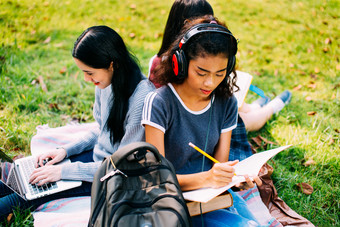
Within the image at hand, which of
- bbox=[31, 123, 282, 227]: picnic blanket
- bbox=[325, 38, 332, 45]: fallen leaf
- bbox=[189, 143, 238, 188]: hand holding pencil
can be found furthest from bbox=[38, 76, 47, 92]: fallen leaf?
bbox=[325, 38, 332, 45]: fallen leaf

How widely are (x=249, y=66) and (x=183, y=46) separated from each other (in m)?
2.96

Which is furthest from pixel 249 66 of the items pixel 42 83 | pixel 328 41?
pixel 42 83

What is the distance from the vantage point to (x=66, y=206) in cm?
199

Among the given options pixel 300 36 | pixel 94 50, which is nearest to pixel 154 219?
pixel 94 50

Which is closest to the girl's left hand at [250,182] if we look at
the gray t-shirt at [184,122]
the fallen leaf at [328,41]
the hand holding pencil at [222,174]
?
the hand holding pencil at [222,174]

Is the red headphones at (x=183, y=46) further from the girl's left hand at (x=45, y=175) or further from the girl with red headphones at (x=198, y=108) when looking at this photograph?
the girl's left hand at (x=45, y=175)

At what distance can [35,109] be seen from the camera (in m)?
3.27

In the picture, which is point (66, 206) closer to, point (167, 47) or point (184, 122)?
point (184, 122)

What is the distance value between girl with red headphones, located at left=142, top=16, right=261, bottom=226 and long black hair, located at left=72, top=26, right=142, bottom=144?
0.80 ft

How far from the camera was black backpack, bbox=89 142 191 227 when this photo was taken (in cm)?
131

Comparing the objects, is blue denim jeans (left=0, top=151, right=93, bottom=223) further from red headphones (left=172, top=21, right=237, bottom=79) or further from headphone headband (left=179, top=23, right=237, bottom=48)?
headphone headband (left=179, top=23, right=237, bottom=48)

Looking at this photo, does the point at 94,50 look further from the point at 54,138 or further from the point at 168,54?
the point at 54,138

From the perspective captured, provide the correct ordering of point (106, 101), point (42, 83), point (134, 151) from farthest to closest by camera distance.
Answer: point (42, 83) → point (106, 101) → point (134, 151)

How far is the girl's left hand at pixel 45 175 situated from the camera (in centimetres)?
199
